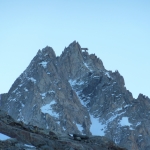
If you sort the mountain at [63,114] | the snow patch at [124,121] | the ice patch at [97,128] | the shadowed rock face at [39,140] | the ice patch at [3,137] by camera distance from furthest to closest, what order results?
the snow patch at [124,121], the ice patch at [97,128], the mountain at [63,114], the shadowed rock face at [39,140], the ice patch at [3,137]

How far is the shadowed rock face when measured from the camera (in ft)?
98.7

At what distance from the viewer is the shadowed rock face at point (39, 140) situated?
30069 millimetres

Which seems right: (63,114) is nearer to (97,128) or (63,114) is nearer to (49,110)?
(49,110)

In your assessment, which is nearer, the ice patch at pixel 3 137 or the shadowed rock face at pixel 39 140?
the ice patch at pixel 3 137

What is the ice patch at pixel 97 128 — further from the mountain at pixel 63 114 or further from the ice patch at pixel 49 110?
the ice patch at pixel 49 110

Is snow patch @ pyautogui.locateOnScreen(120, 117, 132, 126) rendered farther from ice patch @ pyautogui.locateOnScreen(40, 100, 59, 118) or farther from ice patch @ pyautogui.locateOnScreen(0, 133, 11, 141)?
ice patch @ pyautogui.locateOnScreen(0, 133, 11, 141)

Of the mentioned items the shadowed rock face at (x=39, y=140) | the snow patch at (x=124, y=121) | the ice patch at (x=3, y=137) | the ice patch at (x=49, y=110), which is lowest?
the ice patch at (x=3, y=137)

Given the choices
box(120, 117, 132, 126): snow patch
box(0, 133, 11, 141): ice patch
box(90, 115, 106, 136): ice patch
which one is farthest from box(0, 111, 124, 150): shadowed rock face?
box(120, 117, 132, 126): snow patch

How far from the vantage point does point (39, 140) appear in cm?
3244

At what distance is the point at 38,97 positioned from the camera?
7146 inches

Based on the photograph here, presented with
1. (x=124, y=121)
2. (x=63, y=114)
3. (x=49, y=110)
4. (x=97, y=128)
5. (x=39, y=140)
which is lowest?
(x=39, y=140)

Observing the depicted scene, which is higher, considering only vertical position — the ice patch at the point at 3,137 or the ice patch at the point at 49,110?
the ice patch at the point at 49,110

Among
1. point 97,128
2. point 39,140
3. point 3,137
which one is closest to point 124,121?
point 97,128

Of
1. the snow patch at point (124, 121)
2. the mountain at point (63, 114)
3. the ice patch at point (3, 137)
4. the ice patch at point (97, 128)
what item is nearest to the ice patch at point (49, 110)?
the mountain at point (63, 114)
